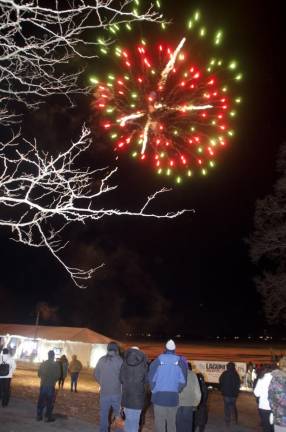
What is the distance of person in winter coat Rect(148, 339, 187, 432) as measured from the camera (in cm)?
665

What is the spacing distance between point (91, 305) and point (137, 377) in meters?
62.0

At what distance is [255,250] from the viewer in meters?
25.0

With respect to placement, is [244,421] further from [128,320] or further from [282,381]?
[128,320]

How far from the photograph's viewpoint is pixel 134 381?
6.82 meters

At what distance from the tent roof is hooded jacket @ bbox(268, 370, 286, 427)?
91.4 ft

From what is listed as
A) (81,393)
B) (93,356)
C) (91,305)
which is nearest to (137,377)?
(81,393)

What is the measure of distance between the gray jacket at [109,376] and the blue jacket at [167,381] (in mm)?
1138

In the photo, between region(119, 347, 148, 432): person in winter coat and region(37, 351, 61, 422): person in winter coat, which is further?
region(37, 351, 61, 422): person in winter coat

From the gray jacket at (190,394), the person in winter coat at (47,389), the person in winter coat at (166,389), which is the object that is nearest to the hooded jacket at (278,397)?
the person in winter coat at (166,389)

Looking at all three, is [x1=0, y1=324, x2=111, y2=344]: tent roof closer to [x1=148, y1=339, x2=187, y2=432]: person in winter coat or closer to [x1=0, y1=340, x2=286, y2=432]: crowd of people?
[x1=0, y1=340, x2=286, y2=432]: crowd of people

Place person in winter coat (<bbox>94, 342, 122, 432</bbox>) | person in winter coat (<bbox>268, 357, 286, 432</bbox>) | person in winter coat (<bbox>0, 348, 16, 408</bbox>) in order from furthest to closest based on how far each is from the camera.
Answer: person in winter coat (<bbox>0, 348, 16, 408</bbox>) < person in winter coat (<bbox>94, 342, 122, 432</bbox>) < person in winter coat (<bbox>268, 357, 286, 432</bbox>)

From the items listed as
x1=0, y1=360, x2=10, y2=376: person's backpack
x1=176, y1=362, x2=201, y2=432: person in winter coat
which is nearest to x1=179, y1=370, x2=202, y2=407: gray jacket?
x1=176, y1=362, x2=201, y2=432: person in winter coat

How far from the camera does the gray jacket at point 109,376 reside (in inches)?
302

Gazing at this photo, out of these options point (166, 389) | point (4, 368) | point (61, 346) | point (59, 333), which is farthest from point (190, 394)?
point (59, 333)
